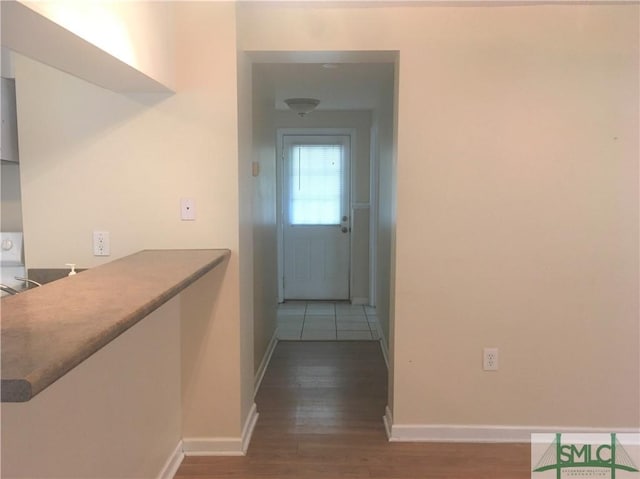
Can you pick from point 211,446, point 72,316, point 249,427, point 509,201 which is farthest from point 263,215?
point 72,316

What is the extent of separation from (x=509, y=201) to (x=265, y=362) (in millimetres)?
2107

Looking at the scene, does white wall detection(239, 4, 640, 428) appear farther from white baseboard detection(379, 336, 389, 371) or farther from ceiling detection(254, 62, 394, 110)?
white baseboard detection(379, 336, 389, 371)

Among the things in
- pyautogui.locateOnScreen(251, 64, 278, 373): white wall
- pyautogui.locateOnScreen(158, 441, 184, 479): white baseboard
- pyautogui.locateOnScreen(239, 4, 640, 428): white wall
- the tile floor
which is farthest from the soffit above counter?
the tile floor

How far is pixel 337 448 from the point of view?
2447mm

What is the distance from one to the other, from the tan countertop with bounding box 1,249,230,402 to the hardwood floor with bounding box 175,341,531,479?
113 cm

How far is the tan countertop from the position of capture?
2.66 ft

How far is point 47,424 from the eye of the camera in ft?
4.26

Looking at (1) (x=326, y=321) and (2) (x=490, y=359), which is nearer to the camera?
(2) (x=490, y=359)

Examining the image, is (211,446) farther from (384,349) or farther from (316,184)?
(316,184)

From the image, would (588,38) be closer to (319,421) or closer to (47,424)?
(319,421)

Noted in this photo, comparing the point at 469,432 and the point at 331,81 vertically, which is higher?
the point at 331,81

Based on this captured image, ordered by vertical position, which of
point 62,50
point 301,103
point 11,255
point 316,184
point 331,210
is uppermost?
point 301,103

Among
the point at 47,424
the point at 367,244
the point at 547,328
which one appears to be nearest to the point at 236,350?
the point at 47,424

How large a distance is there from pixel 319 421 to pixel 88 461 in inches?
56.9
